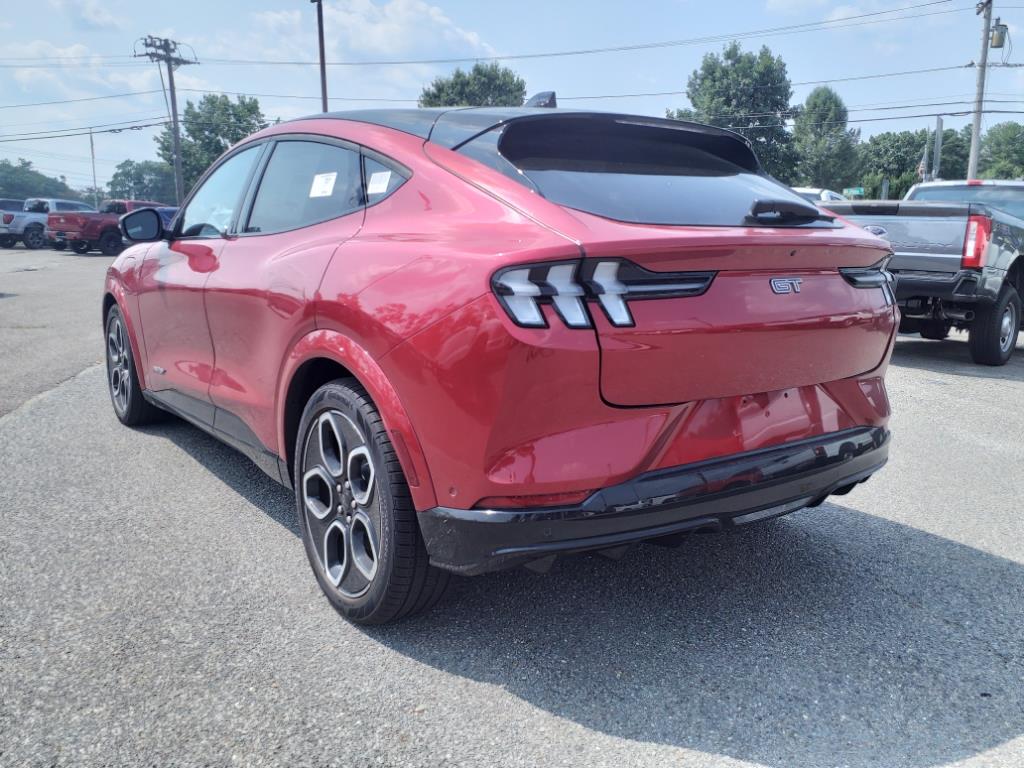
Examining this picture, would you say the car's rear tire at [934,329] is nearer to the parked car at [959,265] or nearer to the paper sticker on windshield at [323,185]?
the parked car at [959,265]

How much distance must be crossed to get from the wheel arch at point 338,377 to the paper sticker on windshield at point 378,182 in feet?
1.65

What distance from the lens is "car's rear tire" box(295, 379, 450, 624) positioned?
2.44m

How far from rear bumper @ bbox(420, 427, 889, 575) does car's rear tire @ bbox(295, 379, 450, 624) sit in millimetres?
153

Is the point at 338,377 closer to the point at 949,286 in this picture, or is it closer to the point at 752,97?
the point at 949,286

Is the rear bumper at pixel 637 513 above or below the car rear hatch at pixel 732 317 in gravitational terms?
below

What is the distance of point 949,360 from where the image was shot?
842 cm

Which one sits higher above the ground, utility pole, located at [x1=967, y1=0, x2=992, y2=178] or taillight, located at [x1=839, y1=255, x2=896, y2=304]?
utility pole, located at [x1=967, y1=0, x2=992, y2=178]

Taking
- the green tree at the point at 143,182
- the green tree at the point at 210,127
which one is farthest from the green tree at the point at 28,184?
the green tree at the point at 210,127

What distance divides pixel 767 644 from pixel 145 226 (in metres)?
3.46

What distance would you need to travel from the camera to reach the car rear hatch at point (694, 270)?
2158mm

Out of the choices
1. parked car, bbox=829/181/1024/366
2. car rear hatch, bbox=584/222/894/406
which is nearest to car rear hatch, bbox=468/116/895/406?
car rear hatch, bbox=584/222/894/406

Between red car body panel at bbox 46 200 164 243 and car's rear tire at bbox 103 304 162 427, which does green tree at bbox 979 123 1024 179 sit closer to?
red car body panel at bbox 46 200 164 243

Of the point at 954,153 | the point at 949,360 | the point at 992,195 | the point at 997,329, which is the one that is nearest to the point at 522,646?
the point at 997,329

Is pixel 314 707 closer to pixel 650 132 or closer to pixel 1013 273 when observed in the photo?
pixel 650 132
